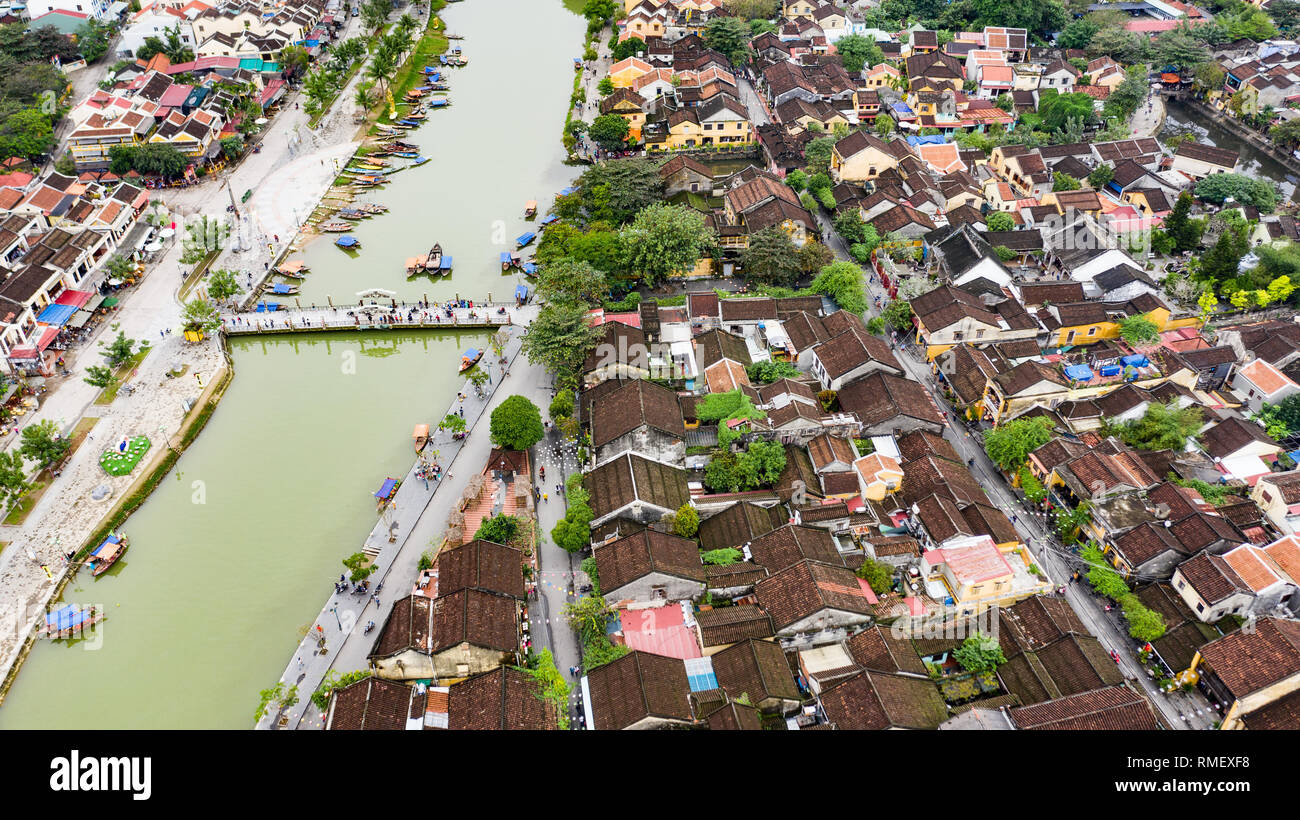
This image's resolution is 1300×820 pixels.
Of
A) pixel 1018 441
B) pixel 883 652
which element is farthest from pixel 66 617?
pixel 1018 441

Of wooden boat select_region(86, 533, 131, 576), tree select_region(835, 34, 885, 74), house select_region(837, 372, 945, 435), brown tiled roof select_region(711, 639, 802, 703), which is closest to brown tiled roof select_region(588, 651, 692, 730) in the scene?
brown tiled roof select_region(711, 639, 802, 703)

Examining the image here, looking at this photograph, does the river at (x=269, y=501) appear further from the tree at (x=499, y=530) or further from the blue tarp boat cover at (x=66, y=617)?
the tree at (x=499, y=530)

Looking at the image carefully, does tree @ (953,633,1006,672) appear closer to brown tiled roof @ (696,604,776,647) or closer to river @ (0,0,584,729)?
brown tiled roof @ (696,604,776,647)

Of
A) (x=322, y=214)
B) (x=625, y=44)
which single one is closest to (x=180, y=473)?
(x=322, y=214)

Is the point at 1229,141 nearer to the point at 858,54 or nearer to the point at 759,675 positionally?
the point at 858,54

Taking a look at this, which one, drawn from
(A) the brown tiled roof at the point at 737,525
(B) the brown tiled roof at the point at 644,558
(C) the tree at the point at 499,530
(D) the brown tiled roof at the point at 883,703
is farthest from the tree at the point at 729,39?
(D) the brown tiled roof at the point at 883,703
